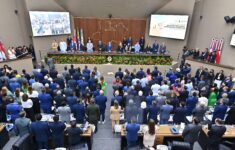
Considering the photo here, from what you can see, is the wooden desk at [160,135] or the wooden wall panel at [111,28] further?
the wooden wall panel at [111,28]

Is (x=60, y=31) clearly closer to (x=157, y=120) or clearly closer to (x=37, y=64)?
(x=37, y=64)

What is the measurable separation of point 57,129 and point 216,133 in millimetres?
4922

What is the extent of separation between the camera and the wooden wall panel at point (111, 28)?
18.7m

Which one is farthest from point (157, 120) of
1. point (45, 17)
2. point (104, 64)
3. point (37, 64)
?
point (45, 17)

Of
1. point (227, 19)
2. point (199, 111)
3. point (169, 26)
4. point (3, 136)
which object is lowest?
point (3, 136)

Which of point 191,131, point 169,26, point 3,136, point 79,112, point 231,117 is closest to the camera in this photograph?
point 191,131

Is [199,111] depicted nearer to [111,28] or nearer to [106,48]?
[106,48]

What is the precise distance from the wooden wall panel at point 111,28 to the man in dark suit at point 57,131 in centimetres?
1416

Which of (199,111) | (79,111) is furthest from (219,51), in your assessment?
(79,111)

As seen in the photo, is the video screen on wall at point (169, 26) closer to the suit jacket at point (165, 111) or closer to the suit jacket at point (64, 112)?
the suit jacket at point (165, 111)

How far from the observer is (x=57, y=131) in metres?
6.09

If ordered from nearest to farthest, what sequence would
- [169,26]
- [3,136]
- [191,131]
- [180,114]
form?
[191,131]
[3,136]
[180,114]
[169,26]

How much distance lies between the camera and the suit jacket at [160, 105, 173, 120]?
23.8 ft

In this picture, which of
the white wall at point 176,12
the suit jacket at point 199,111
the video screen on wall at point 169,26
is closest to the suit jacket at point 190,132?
the suit jacket at point 199,111
